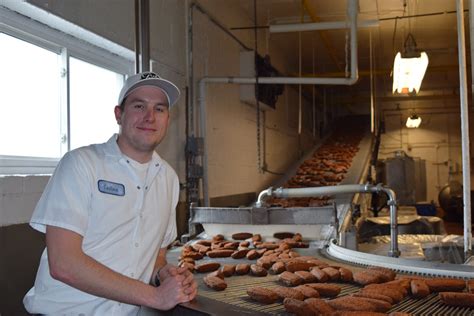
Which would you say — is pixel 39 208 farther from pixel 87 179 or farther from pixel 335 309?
pixel 335 309

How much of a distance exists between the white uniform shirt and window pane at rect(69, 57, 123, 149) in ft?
4.61

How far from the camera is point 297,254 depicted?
2100mm

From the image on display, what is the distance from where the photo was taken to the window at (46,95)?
225cm

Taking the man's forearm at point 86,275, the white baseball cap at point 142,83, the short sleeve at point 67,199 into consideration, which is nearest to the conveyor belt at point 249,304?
the man's forearm at point 86,275

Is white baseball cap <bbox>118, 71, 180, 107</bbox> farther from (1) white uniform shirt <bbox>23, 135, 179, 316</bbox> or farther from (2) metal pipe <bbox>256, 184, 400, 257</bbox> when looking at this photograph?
(2) metal pipe <bbox>256, 184, 400, 257</bbox>

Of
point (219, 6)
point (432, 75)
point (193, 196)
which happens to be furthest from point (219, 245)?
point (432, 75)

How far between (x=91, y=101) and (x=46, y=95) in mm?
502

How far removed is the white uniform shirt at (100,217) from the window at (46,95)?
973 mm

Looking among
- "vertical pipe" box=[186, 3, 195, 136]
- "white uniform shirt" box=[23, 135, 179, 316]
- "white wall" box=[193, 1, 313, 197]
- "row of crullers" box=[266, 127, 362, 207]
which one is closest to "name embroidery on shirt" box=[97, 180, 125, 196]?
"white uniform shirt" box=[23, 135, 179, 316]

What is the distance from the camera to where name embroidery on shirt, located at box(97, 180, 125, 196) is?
4.59ft

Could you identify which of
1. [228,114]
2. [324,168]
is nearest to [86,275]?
[228,114]

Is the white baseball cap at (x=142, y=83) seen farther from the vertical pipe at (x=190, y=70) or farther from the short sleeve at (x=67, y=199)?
the vertical pipe at (x=190, y=70)

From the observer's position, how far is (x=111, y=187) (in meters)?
1.42

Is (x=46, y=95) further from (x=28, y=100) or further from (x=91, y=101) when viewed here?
(x=91, y=101)
